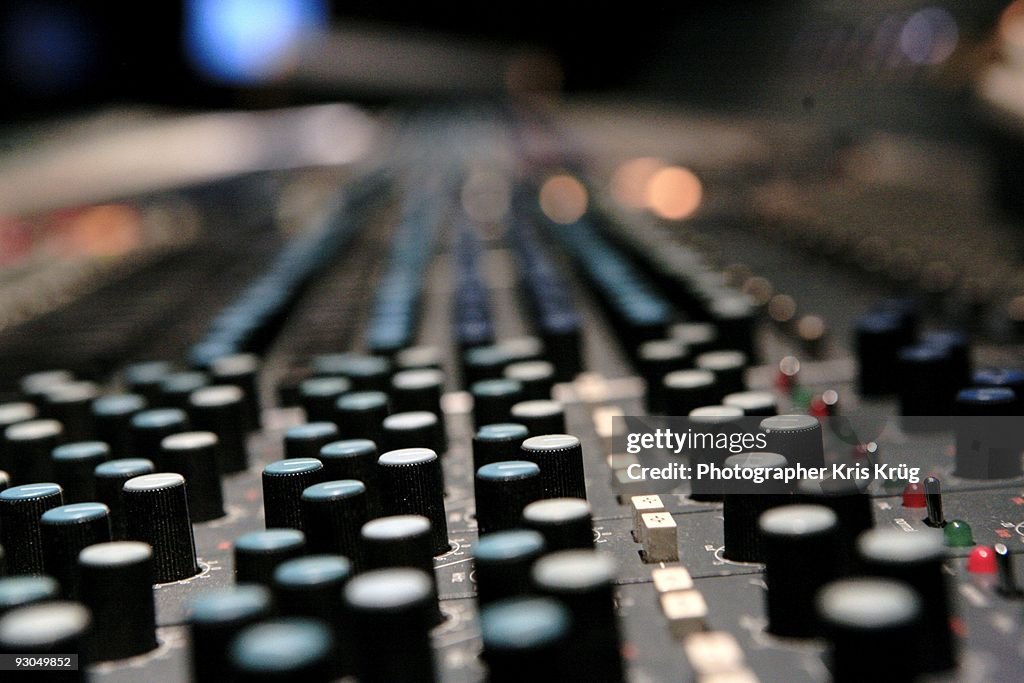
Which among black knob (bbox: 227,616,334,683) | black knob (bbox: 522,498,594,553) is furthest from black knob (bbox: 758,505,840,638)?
black knob (bbox: 227,616,334,683)

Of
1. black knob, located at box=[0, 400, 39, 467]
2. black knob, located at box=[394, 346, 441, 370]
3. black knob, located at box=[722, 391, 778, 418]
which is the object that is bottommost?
black knob, located at box=[722, 391, 778, 418]

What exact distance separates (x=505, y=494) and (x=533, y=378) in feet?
2.67

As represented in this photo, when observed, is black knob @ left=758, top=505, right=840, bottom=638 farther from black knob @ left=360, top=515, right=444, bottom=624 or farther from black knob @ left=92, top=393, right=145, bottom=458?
black knob @ left=92, top=393, right=145, bottom=458

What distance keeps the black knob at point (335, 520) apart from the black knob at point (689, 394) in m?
0.79

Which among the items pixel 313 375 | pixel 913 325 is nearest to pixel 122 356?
pixel 313 375

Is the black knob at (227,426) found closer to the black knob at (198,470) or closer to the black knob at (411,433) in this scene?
the black knob at (198,470)

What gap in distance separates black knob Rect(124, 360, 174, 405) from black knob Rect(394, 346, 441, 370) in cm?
58

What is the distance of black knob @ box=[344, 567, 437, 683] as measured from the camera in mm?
1191

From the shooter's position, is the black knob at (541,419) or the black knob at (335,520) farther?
the black knob at (541,419)

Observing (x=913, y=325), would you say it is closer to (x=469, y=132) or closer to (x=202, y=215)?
(x=202, y=215)

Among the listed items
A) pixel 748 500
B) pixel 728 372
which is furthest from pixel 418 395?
pixel 748 500

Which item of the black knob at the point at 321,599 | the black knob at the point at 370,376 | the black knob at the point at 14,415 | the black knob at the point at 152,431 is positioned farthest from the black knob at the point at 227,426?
the black knob at the point at 321,599

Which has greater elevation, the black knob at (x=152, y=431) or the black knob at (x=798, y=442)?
the black knob at (x=152, y=431)

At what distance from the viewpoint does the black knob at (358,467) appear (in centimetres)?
186
